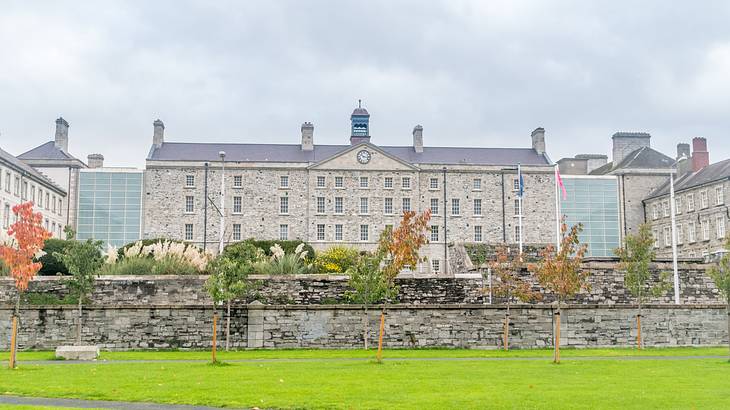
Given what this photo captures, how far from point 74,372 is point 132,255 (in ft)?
59.9

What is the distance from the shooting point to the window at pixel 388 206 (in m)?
63.9

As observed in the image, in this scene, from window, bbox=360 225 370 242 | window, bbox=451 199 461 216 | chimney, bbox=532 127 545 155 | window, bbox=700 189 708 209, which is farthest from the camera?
chimney, bbox=532 127 545 155

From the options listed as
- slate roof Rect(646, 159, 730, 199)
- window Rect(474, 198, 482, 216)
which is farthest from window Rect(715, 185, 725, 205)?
window Rect(474, 198, 482, 216)

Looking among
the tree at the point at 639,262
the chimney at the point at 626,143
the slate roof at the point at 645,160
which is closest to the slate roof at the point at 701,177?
the slate roof at the point at 645,160

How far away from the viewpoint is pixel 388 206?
64062mm

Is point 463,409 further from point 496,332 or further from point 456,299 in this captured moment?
point 456,299

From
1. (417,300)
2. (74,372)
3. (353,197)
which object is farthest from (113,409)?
(353,197)

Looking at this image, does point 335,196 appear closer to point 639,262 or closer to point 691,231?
point 691,231

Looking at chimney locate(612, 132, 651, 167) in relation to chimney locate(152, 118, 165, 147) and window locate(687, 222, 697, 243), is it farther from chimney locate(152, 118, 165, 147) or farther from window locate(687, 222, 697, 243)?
chimney locate(152, 118, 165, 147)

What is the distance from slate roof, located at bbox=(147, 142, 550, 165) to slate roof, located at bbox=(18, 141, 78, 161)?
6.72m

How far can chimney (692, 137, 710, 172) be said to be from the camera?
6288cm

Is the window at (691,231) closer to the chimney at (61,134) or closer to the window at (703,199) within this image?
the window at (703,199)

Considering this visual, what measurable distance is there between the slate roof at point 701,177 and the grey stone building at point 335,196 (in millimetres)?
8464

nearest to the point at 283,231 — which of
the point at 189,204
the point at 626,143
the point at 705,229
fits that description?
the point at 189,204
